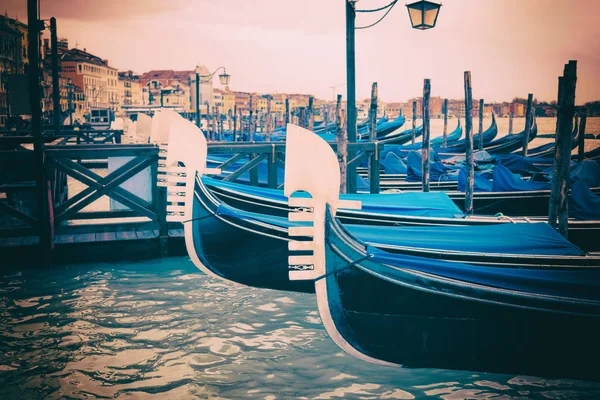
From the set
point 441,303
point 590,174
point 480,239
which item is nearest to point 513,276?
point 441,303

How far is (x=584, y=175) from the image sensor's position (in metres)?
7.05

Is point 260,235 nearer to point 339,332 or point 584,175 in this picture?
point 339,332

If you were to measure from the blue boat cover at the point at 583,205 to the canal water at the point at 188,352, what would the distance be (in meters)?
2.60

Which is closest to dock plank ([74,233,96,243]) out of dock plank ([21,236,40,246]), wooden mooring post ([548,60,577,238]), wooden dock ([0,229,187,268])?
wooden dock ([0,229,187,268])

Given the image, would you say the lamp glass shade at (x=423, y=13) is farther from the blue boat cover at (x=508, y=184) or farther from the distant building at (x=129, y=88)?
the distant building at (x=129, y=88)

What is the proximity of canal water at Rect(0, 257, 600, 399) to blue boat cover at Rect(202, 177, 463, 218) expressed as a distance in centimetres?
85

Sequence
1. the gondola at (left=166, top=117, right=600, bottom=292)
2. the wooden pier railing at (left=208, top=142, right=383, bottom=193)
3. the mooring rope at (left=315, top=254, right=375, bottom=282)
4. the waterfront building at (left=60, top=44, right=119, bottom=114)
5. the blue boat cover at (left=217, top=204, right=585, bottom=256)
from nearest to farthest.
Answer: the mooring rope at (left=315, top=254, right=375, bottom=282), the blue boat cover at (left=217, top=204, right=585, bottom=256), the gondola at (left=166, top=117, right=600, bottom=292), the wooden pier railing at (left=208, top=142, right=383, bottom=193), the waterfront building at (left=60, top=44, right=119, bottom=114)

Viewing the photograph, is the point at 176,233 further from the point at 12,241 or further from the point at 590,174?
the point at 590,174

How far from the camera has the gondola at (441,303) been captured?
254 cm

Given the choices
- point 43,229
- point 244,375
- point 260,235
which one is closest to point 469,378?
point 244,375

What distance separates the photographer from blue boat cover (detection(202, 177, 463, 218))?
14.3 feet

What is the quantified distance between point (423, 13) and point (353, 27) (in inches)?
40.4

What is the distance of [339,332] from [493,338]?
2.54 feet

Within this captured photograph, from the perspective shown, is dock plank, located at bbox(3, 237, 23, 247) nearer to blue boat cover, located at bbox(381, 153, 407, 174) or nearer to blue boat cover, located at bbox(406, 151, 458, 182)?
blue boat cover, located at bbox(406, 151, 458, 182)
